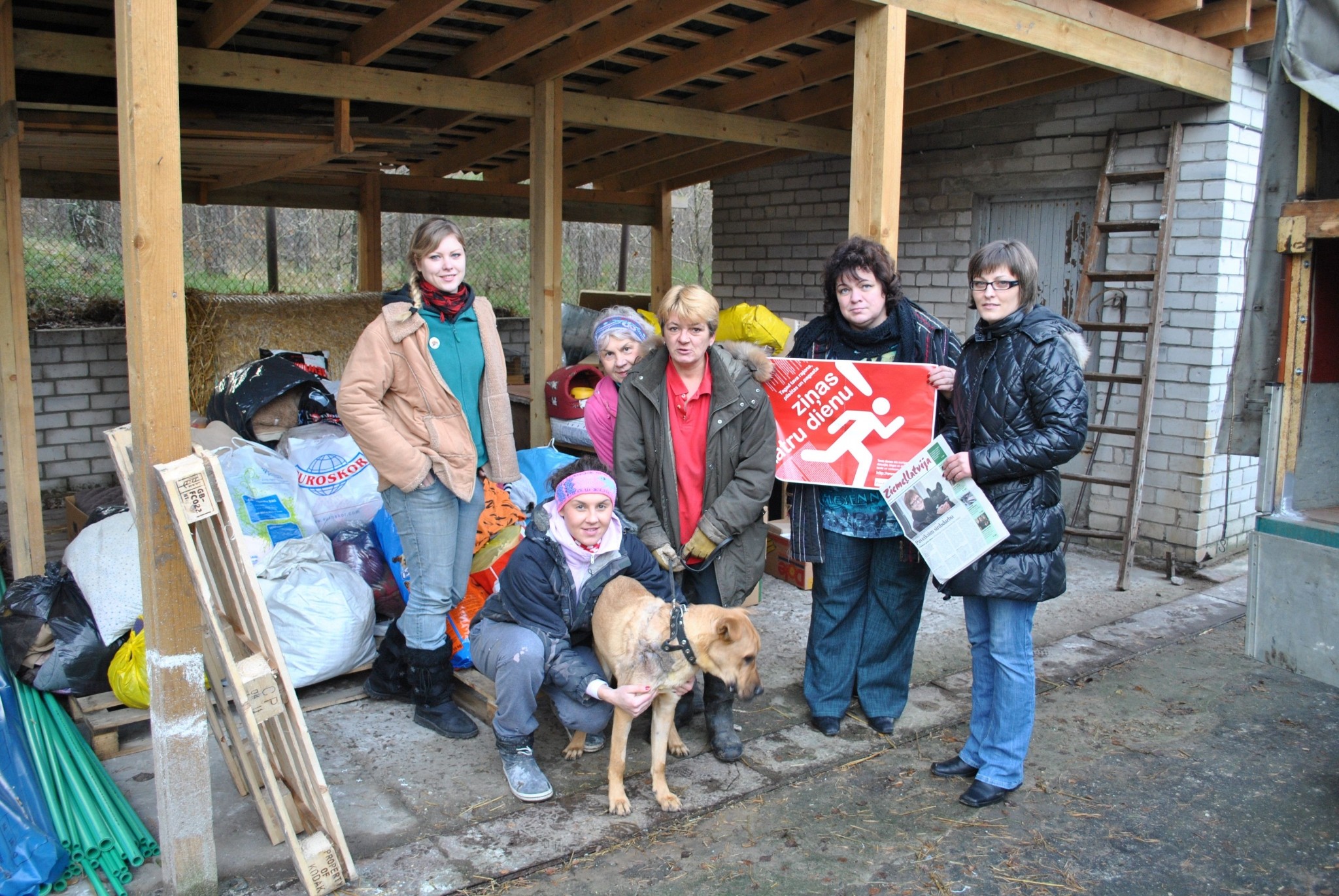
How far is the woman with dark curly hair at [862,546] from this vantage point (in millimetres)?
3564

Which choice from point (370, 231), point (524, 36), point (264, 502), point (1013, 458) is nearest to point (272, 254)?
point (370, 231)

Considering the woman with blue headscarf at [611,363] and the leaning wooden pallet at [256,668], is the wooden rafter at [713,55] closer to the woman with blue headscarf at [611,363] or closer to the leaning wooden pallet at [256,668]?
the woman with blue headscarf at [611,363]

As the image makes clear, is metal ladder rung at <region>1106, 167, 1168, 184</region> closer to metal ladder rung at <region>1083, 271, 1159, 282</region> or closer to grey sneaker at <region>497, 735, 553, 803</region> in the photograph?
metal ladder rung at <region>1083, 271, 1159, 282</region>

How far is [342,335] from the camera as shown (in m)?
7.62

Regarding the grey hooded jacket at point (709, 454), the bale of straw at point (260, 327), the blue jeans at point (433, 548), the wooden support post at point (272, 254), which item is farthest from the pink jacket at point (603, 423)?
the wooden support post at point (272, 254)

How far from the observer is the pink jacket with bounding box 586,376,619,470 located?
368 centimetres

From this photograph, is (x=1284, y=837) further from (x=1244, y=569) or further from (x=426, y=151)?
(x=426, y=151)

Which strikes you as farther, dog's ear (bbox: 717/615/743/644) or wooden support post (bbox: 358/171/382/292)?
wooden support post (bbox: 358/171/382/292)

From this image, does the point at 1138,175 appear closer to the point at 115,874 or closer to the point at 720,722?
the point at 720,722

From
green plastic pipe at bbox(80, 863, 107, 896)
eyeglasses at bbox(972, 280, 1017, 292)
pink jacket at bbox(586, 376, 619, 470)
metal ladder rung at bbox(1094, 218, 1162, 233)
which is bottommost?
green plastic pipe at bbox(80, 863, 107, 896)

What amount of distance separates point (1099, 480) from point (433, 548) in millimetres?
4323

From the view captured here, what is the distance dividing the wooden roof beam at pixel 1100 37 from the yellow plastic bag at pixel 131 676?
3.82m

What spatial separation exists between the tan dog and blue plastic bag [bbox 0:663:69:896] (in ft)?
5.17

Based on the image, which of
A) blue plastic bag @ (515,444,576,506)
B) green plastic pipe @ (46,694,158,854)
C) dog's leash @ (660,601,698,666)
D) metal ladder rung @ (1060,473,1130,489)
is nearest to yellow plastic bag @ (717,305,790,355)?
blue plastic bag @ (515,444,576,506)
